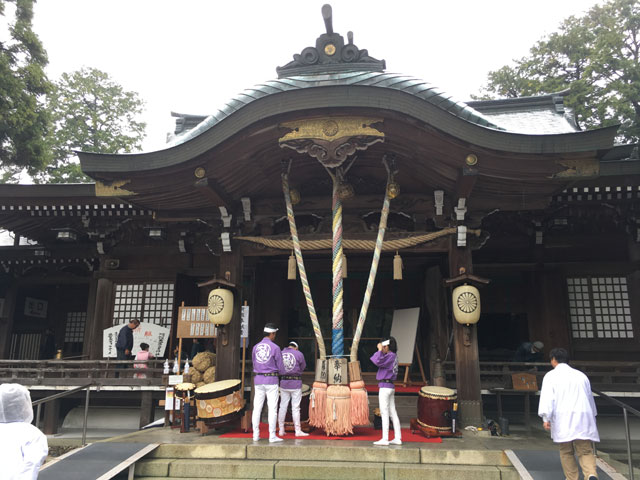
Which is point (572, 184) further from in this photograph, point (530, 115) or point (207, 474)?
point (207, 474)

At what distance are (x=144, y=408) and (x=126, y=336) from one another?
1488mm

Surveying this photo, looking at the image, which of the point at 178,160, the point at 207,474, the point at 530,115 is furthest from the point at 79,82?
the point at 207,474

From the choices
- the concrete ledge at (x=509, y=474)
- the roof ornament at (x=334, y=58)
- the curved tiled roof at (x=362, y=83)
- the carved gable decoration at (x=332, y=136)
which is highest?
the roof ornament at (x=334, y=58)

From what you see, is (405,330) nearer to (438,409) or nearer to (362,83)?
(438,409)

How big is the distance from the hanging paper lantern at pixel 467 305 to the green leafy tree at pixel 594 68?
10998mm

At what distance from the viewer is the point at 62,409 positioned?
33.2 feet

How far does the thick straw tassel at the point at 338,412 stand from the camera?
6.28 metres

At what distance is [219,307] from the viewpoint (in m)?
7.76

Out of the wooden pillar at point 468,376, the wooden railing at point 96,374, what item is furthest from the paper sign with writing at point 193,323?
the wooden pillar at point 468,376

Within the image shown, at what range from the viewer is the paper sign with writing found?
8250 mm

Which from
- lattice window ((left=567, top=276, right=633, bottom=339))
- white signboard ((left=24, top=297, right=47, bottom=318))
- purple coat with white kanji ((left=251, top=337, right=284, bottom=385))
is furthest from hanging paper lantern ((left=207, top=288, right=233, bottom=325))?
white signboard ((left=24, top=297, right=47, bottom=318))

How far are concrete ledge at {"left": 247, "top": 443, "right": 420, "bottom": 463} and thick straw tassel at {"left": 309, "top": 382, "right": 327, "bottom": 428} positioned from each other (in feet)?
2.00

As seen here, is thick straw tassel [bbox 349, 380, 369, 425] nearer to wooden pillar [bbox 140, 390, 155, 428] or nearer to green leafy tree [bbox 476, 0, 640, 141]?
wooden pillar [bbox 140, 390, 155, 428]

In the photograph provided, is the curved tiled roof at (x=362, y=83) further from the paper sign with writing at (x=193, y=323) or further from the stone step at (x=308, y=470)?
the stone step at (x=308, y=470)
